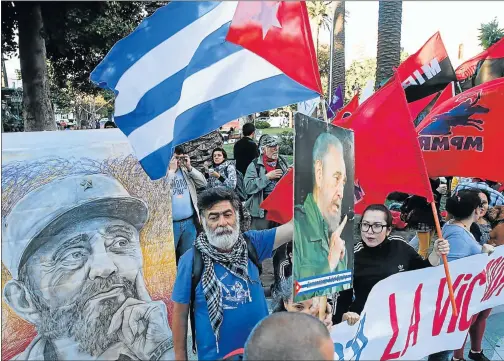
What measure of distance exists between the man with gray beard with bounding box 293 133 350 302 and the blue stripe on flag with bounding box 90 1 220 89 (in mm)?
938

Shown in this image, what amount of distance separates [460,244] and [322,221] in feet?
4.37

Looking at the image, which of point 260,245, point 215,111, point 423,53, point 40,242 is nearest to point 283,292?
point 260,245

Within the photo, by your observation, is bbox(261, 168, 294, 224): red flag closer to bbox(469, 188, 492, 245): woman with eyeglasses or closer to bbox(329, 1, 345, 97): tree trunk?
bbox(469, 188, 492, 245): woman with eyeglasses

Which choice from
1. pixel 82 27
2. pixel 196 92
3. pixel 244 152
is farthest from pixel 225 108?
pixel 82 27

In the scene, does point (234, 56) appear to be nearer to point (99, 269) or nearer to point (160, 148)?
point (160, 148)

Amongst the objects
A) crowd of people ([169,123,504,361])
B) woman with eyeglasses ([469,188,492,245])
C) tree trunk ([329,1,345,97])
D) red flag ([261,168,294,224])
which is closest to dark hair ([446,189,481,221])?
crowd of people ([169,123,504,361])

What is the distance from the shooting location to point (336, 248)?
2516mm

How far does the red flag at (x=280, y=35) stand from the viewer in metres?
2.40

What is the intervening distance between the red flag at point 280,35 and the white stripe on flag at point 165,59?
24 cm

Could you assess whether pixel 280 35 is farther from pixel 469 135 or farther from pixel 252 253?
pixel 469 135

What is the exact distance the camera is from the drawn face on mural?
2496mm

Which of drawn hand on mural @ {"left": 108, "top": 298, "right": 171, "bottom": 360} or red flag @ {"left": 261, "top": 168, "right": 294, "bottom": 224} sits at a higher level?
red flag @ {"left": 261, "top": 168, "right": 294, "bottom": 224}

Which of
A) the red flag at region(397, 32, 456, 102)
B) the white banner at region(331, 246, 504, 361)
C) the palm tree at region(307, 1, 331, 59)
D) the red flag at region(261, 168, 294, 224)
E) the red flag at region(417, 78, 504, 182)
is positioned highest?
the palm tree at region(307, 1, 331, 59)

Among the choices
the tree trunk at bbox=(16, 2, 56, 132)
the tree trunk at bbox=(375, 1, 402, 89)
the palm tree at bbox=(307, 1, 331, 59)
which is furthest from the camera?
the palm tree at bbox=(307, 1, 331, 59)
